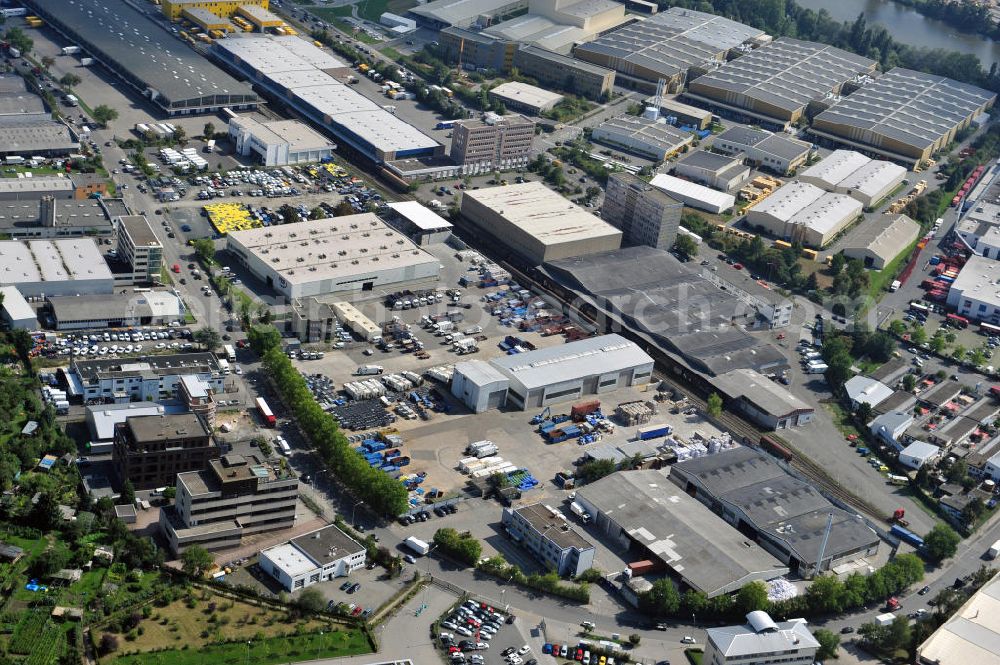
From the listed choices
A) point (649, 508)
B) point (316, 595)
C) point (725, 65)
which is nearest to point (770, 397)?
point (649, 508)

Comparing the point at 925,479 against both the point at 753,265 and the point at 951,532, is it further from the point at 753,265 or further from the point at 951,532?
the point at 753,265

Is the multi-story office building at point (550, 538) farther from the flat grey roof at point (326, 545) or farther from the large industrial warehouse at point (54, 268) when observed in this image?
the large industrial warehouse at point (54, 268)

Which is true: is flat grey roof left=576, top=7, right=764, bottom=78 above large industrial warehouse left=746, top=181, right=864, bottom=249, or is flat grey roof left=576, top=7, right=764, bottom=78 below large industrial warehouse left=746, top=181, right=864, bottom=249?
above

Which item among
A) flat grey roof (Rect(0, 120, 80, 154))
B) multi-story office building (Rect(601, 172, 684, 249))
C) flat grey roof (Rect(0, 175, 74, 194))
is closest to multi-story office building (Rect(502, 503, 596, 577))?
multi-story office building (Rect(601, 172, 684, 249))

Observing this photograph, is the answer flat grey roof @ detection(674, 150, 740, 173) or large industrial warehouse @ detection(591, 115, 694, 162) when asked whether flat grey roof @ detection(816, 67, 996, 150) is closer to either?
large industrial warehouse @ detection(591, 115, 694, 162)

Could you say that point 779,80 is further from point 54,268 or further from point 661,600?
point 661,600

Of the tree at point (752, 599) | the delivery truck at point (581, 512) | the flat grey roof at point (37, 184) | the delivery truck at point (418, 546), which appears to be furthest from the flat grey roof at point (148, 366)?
the tree at point (752, 599)
